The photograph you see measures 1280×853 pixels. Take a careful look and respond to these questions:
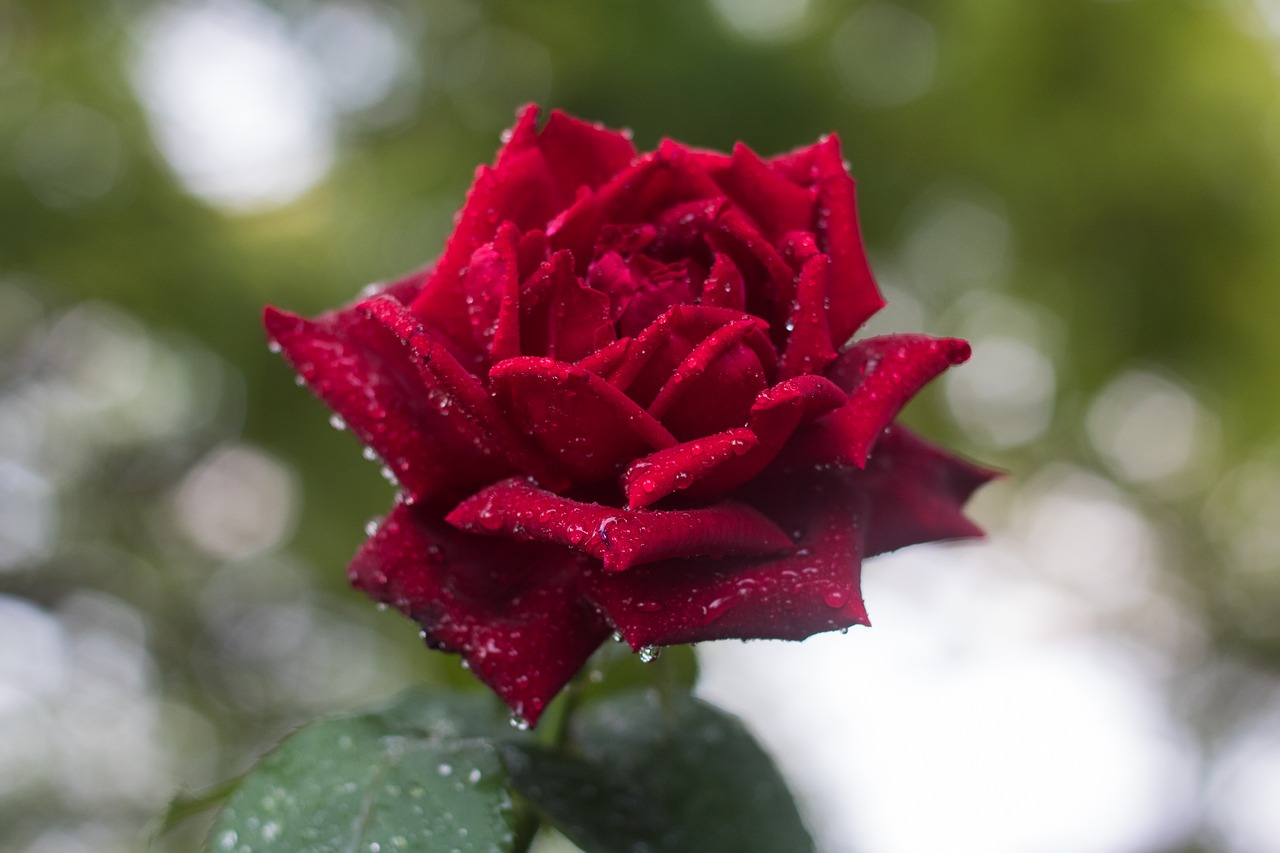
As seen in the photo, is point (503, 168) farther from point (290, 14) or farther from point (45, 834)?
point (45, 834)

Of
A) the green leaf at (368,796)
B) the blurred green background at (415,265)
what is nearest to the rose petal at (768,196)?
the green leaf at (368,796)

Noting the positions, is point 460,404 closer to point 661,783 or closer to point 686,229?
point 686,229

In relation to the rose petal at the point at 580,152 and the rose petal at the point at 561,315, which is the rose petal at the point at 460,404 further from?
the rose petal at the point at 580,152

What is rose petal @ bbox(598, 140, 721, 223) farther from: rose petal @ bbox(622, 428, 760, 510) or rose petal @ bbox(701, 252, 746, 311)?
rose petal @ bbox(622, 428, 760, 510)

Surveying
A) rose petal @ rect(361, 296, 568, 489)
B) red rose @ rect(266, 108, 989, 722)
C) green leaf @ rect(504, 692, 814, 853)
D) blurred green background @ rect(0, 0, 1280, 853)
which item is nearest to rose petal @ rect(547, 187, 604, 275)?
red rose @ rect(266, 108, 989, 722)

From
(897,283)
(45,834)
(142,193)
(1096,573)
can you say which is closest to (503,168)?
(142,193)

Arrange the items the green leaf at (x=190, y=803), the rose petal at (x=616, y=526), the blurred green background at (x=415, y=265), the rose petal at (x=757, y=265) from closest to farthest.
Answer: the rose petal at (x=616, y=526)
the rose petal at (x=757, y=265)
the green leaf at (x=190, y=803)
the blurred green background at (x=415, y=265)

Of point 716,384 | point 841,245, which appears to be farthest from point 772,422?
point 841,245
